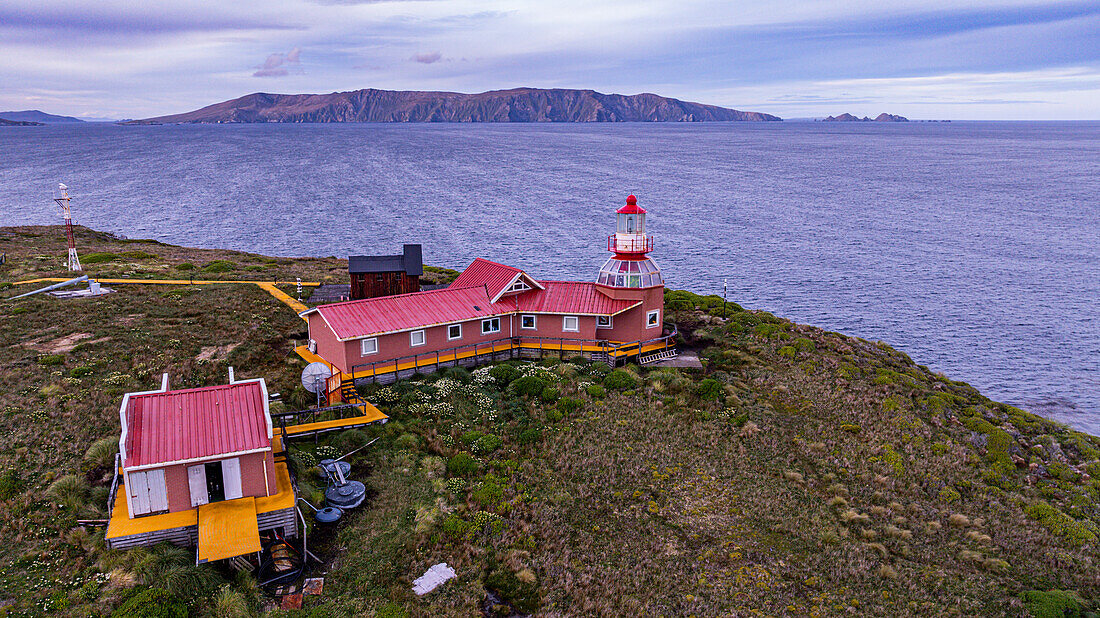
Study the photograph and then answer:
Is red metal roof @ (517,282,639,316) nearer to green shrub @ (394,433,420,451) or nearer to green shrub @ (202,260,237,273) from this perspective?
green shrub @ (394,433,420,451)

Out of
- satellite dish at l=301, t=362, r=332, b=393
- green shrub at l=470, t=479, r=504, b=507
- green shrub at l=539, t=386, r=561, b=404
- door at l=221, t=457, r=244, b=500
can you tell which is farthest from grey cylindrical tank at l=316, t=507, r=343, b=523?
green shrub at l=539, t=386, r=561, b=404

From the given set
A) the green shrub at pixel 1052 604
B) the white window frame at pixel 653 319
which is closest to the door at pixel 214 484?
the white window frame at pixel 653 319

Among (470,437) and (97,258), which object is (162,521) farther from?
(97,258)

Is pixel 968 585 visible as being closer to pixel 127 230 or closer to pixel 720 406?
pixel 720 406

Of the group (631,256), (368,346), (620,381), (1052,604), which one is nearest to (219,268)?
(368,346)

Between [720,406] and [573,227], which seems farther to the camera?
[573,227]

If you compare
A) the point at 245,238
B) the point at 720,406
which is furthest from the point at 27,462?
the point at 245,238
